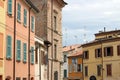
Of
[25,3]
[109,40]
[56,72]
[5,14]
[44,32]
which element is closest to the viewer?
[5,14]

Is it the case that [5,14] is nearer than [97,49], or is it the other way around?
[5,14]

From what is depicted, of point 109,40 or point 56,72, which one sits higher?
point 109,40

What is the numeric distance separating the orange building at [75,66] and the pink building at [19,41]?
46159 millimetres

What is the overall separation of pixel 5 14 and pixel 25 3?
7.58 metres

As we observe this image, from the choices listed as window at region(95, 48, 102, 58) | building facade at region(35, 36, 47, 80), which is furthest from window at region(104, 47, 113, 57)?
building facade at region(35, 36, 47, 80)

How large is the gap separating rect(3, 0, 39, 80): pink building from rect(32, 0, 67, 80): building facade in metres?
11.7

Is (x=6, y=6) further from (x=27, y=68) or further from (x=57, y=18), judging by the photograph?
(x=57, y=18)

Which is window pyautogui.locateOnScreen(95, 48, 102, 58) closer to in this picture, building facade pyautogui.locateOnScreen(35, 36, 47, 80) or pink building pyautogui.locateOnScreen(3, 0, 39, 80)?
building facade pyautogui.locateOnScreen(35, 36, 47, 80)

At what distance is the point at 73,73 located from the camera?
9156 centimetres

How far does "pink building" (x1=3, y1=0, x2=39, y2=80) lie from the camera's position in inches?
1277

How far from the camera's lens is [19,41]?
36.0 meters

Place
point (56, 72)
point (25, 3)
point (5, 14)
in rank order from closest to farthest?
point (5, 14)
point (25, 3)
point (56, 72)

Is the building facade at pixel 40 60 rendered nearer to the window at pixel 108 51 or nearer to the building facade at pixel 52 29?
the building facade at pixel 52 29

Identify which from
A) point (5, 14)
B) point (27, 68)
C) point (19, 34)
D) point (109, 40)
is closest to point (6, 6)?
point (5, 14)
